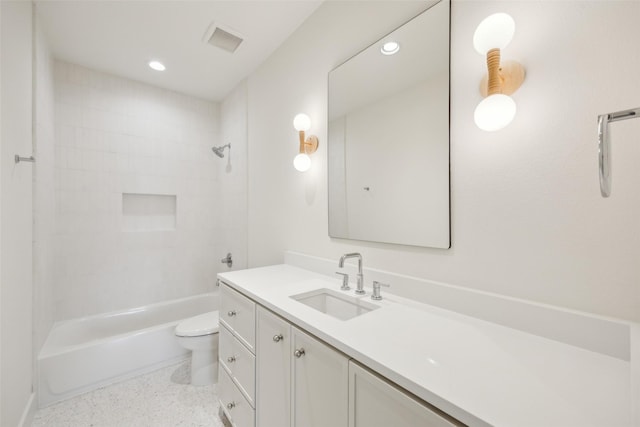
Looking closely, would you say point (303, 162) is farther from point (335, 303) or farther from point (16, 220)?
point (16, 220)

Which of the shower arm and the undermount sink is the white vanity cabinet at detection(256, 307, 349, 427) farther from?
the shower arm

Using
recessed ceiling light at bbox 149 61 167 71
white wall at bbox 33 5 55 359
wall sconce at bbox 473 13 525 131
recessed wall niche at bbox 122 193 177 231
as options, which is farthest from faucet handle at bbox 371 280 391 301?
recessed ceiling light at bbox 149 61 167 71

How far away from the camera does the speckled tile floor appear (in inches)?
62.6

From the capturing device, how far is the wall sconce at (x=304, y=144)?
1688mm

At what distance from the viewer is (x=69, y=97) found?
231 cm

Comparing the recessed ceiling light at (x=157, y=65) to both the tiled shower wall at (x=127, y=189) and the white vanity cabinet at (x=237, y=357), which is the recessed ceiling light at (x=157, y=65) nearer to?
the tiled shower wall at (x=127, y=189)

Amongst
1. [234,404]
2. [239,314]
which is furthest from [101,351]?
[239,314]

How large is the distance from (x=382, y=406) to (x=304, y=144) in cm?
146

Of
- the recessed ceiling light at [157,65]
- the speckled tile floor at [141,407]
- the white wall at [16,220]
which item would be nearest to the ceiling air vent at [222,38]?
the recessed ceiling light at [157,65]

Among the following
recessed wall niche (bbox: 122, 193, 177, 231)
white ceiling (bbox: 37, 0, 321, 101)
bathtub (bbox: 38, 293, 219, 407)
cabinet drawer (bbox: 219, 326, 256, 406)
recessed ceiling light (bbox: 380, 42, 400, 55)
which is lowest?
bathtub (bbox: 38, 293, 219, 407)

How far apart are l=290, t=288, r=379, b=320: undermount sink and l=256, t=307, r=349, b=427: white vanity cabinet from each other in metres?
0.22

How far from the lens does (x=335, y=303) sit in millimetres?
1305

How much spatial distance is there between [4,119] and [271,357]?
1.68 meters

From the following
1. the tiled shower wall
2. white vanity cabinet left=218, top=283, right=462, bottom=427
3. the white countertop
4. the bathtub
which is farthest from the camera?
the tiled shower wall
